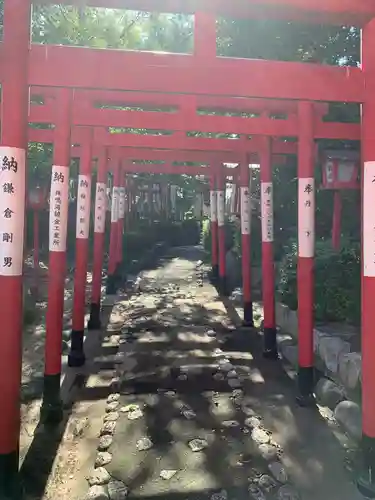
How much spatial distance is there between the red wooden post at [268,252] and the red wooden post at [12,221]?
3.79m

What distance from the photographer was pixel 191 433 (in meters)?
4.17

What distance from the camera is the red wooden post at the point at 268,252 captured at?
20.4ft

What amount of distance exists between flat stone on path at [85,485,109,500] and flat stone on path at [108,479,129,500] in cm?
3

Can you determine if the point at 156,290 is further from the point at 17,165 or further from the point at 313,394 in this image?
the point at 17,165

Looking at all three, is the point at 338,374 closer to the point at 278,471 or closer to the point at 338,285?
the point at 338,285

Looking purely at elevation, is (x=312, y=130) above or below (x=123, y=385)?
above

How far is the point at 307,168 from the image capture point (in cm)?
473

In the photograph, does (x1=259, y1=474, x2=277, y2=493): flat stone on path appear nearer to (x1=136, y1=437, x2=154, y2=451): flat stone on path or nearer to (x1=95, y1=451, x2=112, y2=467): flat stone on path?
(x1=136, y1=437, x2=154, y2=451): flat stone on path

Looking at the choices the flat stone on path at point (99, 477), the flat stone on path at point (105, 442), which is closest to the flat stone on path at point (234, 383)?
the flat stone on path at point (105, 442)

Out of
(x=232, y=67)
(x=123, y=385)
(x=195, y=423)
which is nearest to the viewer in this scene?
(x=232, y=67)

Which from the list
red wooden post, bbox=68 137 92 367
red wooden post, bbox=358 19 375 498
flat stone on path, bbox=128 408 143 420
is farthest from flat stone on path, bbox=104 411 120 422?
red wooden post, bbox=358 19 375 498

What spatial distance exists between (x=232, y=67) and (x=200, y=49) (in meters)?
0.25

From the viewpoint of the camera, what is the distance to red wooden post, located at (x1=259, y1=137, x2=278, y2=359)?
20.4 ft

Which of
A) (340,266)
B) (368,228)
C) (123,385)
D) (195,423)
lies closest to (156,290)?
(340,266)
